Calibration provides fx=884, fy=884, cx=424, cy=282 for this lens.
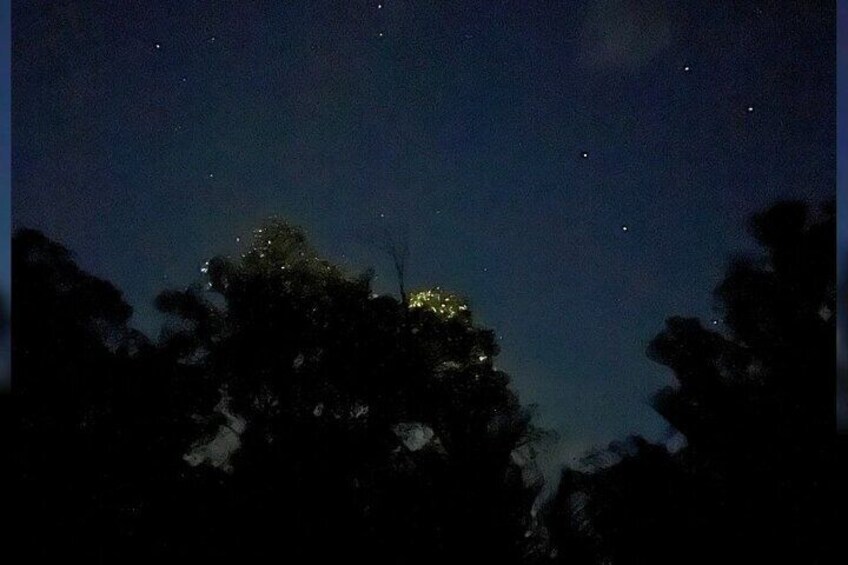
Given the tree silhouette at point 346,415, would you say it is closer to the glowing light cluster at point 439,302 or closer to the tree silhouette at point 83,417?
the glowing light cluster at point 439,302

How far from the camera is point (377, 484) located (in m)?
3.28

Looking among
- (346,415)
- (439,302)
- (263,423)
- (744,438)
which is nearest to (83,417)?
(263,423)

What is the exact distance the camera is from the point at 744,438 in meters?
3.28

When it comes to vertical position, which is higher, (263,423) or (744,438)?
(263,423)

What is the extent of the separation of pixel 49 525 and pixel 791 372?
282cm

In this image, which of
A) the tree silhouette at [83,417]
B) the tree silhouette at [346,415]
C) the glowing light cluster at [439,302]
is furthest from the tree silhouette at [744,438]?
the tree silhouette at [83,417]

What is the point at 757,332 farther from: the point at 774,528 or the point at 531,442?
the point at 531,442

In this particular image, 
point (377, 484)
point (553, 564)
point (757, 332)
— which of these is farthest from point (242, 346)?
point (757, 332)

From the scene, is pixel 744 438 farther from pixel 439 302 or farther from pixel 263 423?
pixel 263 423

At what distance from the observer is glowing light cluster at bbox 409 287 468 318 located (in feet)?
11.1

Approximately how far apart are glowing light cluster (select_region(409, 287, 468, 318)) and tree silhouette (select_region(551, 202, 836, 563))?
2.47ft

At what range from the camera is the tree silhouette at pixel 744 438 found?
3.24 m

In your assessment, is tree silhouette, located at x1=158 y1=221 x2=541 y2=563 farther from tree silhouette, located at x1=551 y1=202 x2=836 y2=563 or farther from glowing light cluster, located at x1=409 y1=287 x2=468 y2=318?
tree silhouette, located at x1=551 y1=202 x2=836 y2=563

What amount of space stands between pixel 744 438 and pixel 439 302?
124 centimetres
